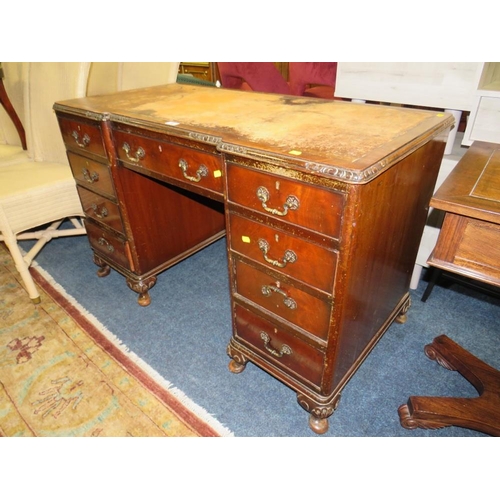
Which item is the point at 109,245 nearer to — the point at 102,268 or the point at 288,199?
the point at 102,268

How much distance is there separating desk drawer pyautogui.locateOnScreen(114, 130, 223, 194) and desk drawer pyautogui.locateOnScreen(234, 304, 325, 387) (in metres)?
0.48

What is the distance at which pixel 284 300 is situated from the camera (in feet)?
3.68

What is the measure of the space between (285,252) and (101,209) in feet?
3.61

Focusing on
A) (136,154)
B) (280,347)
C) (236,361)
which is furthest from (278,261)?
(136,154)

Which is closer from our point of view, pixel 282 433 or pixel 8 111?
pixel 282 433

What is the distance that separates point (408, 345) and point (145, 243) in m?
1.30

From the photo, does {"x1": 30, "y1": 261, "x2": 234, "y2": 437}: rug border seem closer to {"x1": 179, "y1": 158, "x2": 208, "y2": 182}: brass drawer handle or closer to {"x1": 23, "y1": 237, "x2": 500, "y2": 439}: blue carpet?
{"x1": 23, "y1": 237, "x2": 500, "y2": 439}: blue carpet

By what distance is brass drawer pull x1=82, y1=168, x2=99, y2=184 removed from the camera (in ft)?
5.40

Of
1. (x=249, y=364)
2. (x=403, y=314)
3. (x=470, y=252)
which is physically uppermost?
(x=470, y=252)

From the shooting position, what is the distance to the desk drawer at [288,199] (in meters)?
0.87

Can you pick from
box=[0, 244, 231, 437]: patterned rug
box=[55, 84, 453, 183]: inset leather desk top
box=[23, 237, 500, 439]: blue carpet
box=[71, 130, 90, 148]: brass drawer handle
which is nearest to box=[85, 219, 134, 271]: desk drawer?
box=[23, 237, 500, 439]: blue carpet

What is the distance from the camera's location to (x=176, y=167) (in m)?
1.27
